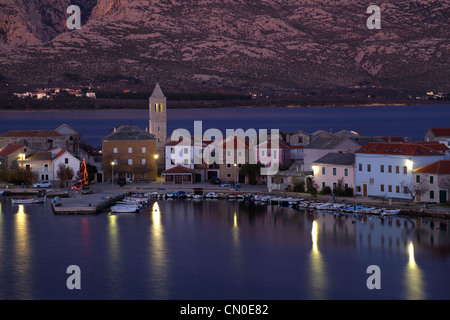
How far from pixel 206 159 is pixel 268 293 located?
2309cm

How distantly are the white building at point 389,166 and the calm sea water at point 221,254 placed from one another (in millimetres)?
2751

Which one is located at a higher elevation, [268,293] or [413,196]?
[413,196]

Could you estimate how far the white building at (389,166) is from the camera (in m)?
36.2

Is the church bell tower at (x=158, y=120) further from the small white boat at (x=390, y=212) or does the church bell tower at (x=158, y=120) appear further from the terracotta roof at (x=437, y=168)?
the terracotta roof at (x=437, y=168)

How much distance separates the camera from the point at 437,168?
34969mm

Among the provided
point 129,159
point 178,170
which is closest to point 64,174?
point 129,159

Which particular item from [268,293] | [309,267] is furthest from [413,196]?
[268,293]

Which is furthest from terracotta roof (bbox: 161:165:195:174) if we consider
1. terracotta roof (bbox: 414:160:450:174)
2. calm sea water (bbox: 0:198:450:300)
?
terracotta roof (bbox: 414:160:450:174)

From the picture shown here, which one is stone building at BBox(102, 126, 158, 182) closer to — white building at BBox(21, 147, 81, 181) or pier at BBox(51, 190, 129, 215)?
white building at BBox(21, 147, 81, 181)

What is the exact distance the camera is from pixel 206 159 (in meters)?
46.8

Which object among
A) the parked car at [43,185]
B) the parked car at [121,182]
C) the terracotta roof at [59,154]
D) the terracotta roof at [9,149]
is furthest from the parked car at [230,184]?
the terracotta roof at [9,149]
